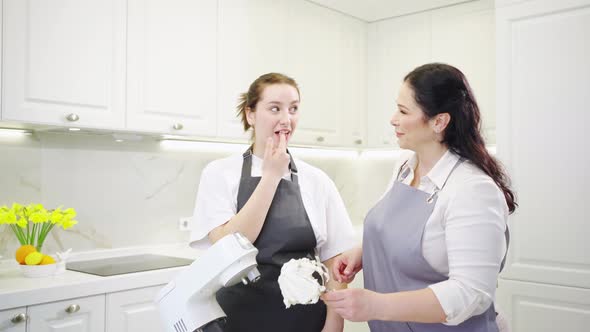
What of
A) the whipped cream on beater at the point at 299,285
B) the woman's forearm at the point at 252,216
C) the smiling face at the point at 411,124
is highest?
the smiling face at the point at 411,124

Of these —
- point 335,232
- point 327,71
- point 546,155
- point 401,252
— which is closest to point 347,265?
point 335,232

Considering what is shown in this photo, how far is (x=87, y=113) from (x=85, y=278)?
0.66 metres

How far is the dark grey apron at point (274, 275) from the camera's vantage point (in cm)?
153

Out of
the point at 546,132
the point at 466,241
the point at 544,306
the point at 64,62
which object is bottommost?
the point at 544,306

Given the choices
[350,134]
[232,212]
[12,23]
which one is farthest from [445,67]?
[350,134]

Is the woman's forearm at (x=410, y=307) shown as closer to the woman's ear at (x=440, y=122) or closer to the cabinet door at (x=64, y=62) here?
the woman's ear at (x=440, y=122)

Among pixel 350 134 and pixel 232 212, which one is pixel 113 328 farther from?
pixel 350 134

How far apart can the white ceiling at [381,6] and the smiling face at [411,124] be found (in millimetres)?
2141

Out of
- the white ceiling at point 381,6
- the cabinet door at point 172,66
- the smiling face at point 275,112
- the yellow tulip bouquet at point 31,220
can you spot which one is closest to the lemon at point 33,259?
the yellow tulip bouquet at point 31,220

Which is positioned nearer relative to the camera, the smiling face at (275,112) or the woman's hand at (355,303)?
the woman's hand at (355,303)

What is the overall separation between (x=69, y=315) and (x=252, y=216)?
941mm

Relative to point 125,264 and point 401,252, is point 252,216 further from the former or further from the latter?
point 125,264

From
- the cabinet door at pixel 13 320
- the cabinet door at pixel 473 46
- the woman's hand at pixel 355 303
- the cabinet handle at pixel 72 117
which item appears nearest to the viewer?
the woman's hand at pixel 355 303

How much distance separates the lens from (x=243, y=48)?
115 inches
